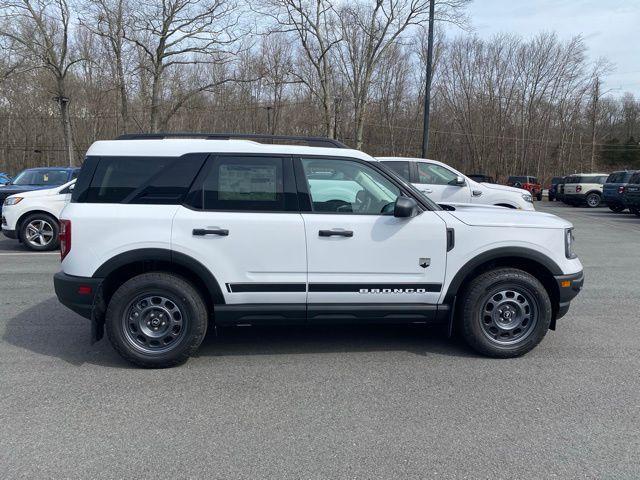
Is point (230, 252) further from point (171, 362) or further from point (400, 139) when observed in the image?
point (400, 139)

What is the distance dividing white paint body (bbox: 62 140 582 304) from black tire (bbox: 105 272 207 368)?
28 cm

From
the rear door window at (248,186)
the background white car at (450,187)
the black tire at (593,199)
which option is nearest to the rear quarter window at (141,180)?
the rear door window at (248,186)

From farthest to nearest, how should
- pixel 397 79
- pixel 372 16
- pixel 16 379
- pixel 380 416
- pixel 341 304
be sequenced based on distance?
pixel 397 79 < pixel 372 16 < pixel 341 304 < pixel 16 379 < pixel 380 416

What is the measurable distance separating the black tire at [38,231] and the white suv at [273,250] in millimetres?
7144

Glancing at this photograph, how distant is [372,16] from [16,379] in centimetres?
3256

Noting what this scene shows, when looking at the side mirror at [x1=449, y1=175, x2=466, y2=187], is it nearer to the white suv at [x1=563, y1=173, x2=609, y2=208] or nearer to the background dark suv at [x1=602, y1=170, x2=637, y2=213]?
the background dark suv at [x1=602, y1=170, x2=637, y2=213]

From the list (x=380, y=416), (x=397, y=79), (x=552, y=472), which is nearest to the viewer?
(x=552, y=472)

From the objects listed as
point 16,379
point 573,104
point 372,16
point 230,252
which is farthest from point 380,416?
point 573,104

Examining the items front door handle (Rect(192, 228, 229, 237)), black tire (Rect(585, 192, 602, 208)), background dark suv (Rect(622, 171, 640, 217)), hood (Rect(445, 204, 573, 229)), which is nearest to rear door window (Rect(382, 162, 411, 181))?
hood (Rect(445, 204, 573, 229))

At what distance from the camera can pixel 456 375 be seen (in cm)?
414

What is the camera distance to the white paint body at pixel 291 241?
4.12 meters

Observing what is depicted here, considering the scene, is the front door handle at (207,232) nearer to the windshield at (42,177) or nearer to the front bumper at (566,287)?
the front bumper at (566,287)

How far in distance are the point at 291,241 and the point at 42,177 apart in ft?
35.8

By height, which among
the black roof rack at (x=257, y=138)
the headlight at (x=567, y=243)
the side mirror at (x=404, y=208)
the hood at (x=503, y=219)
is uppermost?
the black roof rack at (x=257, y=138)
